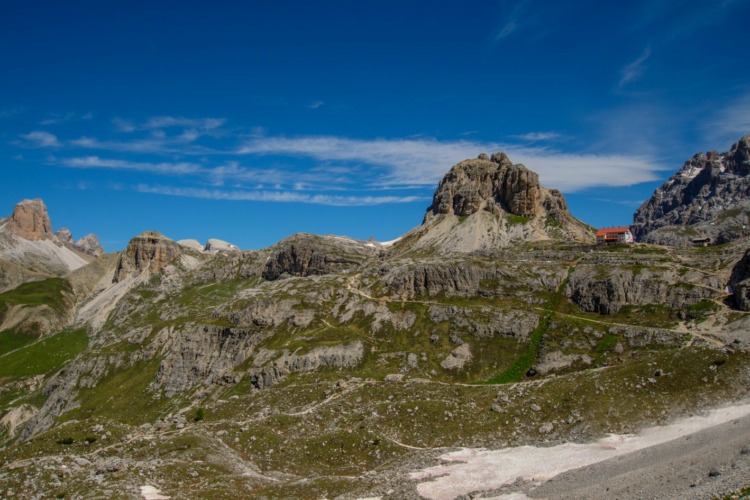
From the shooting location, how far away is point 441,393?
113 meters

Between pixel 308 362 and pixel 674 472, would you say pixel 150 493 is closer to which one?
pixel 674 472

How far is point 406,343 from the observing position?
154 metres

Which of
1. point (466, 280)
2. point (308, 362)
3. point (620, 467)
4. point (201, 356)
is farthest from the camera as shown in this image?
point (201, 356)

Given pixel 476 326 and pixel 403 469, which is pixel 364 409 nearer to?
pixel 403 469

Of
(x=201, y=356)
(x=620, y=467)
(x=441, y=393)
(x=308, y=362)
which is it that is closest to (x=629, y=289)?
(x=441, y=393)

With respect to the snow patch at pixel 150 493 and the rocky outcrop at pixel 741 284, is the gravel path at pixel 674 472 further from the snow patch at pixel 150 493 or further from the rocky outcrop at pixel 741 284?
the rocky outcrop at pixel 741 284

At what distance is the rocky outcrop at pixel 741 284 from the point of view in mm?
130500

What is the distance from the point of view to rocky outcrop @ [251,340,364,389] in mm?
149125

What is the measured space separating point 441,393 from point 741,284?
83.9 m

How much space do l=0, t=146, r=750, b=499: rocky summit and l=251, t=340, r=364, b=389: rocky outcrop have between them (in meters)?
0.62

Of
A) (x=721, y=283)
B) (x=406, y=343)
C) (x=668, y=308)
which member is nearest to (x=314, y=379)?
(x=406, y=343)

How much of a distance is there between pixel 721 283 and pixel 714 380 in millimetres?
67342

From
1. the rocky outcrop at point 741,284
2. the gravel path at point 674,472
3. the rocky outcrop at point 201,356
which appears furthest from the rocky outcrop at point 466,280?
the gravel path at point 674,472

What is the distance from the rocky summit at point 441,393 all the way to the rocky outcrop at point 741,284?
562 millimetres
